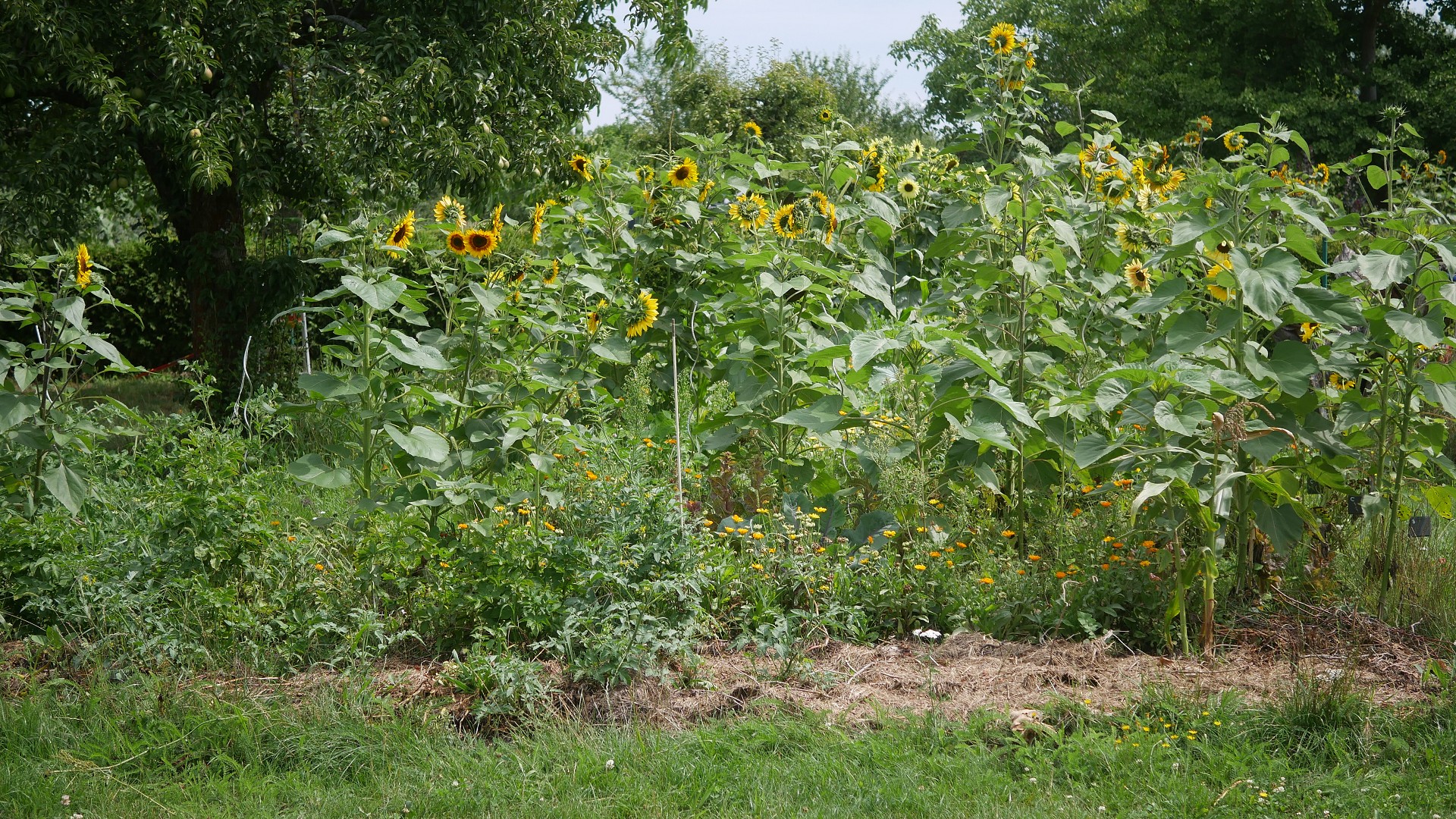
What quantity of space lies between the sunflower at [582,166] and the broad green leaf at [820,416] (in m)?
1.48

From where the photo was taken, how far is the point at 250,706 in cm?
276

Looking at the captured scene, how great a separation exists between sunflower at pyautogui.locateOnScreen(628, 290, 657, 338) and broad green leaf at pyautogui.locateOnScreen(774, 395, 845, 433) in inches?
33.5

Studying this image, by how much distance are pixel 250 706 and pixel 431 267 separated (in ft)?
4.90

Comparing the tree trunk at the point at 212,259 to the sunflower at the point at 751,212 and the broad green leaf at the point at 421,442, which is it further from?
the broad green leaf at the point at 421,442

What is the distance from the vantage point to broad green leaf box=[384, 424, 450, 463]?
3.12 m

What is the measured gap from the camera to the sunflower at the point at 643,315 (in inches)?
160

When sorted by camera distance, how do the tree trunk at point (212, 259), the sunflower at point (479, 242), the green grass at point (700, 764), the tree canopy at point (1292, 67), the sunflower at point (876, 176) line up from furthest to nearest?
the tree canopy at point (1292, 67) < the tree trunk at point (212, 259) < the sunflower at point (876, 176) < the sunflower at point (479, 242) < the green grass at point (700, 764)

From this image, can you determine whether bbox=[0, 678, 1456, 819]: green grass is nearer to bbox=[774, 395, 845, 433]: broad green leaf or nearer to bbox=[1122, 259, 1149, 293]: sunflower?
bbox=[774, 395, 845, 433]: broad green leaf

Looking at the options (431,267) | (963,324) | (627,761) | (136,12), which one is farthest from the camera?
(136,12)

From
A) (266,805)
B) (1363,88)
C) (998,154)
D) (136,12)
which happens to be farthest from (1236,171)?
(1363,88)

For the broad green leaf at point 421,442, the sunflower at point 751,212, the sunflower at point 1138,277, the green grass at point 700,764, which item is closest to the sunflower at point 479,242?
the broad green leaf at point 421,442

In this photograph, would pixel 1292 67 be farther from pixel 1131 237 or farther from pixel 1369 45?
pixel 1131 237

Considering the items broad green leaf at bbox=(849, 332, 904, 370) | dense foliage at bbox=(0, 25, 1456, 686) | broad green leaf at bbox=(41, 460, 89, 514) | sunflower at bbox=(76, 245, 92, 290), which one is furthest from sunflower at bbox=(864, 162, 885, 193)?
broad green leaf at bbox=(41, 460, 89, 514)

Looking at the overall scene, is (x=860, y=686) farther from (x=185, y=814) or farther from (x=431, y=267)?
(x=431, y=267)
